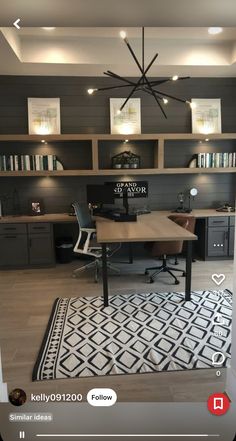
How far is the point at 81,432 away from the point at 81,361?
1.43m

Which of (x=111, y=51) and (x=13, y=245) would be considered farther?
(x=13, y=245)

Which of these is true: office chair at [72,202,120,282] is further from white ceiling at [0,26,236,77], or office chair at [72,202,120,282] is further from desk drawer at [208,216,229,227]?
white ceiling at [0,26,236,77]

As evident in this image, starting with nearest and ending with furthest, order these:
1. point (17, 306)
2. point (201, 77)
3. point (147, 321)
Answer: point (147, 321), point (17, 306), point (201, 77)

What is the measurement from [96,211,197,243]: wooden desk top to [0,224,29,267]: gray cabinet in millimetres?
1248

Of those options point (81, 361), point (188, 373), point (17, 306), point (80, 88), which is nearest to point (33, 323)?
point (17, 306)

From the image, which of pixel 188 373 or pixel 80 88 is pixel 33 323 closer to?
pixel 188 373

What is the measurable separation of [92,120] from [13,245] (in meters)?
2.14

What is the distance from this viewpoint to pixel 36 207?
4324 mm

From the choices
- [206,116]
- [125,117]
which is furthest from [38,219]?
[206,116]

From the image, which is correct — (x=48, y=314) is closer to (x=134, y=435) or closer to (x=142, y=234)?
(x=142, y=234)

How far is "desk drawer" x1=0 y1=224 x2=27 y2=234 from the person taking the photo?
3961 millimetres

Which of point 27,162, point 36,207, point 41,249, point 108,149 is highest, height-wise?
point 108,149

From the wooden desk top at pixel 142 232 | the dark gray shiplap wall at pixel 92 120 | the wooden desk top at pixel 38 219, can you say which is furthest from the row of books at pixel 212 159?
the wooden desk top at pixel 38 219

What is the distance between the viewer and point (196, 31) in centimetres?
353
